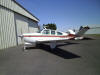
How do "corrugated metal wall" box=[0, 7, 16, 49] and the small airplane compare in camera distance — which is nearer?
the small airplane

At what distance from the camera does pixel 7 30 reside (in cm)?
977

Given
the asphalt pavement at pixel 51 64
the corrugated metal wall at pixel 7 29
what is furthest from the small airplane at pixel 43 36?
the corrugated metal wall at pixel 7 29

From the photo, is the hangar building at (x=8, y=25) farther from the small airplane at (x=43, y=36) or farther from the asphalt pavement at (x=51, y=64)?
the asphalt pavement at (x=51, y=64)

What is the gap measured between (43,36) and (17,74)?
5438 mm

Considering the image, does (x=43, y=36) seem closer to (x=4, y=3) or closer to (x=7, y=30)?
(x=7, y=30)

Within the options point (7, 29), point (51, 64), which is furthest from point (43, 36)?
point (7, 29)

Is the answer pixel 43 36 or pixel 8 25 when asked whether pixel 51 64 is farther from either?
pixel 8 25

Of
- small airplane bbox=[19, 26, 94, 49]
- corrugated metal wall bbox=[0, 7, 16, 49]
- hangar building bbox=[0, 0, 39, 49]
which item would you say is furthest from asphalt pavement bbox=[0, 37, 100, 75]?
hangar building bbox=[0, 0, 39, 49]

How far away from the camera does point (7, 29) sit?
32.1 feet

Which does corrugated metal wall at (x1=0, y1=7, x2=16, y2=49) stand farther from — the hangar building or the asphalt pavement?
the asphalt pavement

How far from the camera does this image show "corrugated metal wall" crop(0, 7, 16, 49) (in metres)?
9.04

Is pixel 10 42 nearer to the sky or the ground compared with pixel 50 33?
nearer to the ground

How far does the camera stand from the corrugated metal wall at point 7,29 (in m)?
9.04

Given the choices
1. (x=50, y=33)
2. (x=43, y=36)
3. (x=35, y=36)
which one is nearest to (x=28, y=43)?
(x=35, y=36)
